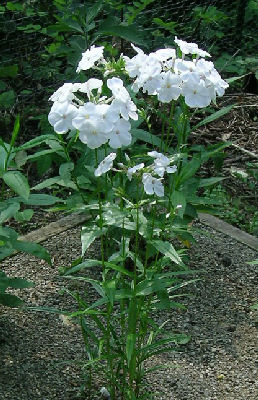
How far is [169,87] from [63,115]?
14.4 inches

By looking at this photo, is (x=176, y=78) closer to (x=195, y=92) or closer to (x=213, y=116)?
(x=195, y=92)

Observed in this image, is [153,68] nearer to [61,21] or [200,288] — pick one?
[200,288]

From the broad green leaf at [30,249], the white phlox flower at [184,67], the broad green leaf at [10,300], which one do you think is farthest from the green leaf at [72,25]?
the white phlox flower at [184,67]

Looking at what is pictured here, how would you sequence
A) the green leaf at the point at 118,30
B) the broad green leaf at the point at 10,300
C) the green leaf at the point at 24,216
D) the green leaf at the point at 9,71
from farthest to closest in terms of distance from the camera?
1. the green leaf at the point at 9,71
2. the green leaf at the point at 118,30
3. the green leaf at the point at 24,216
4. the broad green leaf at the point at 10,300

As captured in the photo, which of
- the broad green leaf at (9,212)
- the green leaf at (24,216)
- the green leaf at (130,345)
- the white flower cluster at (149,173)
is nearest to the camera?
the white flower cluster at (149,173)

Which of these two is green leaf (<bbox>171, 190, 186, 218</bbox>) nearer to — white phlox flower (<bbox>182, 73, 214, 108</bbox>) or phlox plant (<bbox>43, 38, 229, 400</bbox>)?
phlox plant (<bbox>43, 38, 229, 400</bbox>)

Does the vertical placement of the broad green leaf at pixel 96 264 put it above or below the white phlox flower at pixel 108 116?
below

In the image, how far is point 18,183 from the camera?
9.08ft

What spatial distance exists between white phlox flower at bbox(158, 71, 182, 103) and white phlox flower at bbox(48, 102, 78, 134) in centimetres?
32

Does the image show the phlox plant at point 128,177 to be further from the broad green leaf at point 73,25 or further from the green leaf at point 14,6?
the green leaf at point 14,6

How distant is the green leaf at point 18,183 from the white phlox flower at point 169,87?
2.18 ft

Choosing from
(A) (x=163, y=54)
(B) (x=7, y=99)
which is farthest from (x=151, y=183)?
(B) (x=7, y=99)

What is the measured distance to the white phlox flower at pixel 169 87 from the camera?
2.31 metres

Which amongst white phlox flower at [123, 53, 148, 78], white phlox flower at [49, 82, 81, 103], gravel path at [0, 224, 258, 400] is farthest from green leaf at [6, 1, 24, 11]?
white phlox flower at [49, 82, 81, 103]
